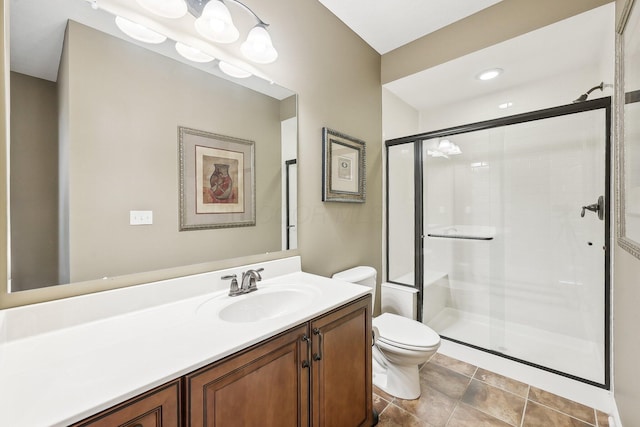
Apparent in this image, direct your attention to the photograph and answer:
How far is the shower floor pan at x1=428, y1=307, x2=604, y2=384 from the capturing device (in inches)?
69.2

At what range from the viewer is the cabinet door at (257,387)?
710 mm

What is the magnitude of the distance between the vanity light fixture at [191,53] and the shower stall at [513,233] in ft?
5.65

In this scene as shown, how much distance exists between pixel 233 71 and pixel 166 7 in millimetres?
359

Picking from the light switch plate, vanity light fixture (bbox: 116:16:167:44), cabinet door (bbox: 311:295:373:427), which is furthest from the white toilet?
vanity light fixture (bbox: 116:16:167:44)

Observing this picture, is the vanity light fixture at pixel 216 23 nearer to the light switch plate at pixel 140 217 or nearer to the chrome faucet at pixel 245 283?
the light switch plate at pixel 140 217

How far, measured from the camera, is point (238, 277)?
1.37 metres

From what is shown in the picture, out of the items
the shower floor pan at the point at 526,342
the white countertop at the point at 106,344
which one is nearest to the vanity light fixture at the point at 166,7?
the white countertop at the point at 106,344

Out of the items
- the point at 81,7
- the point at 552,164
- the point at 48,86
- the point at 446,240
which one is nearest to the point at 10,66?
the point at 48,86

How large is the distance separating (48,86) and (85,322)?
2.69ft

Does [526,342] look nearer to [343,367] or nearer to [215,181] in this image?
[343,367]

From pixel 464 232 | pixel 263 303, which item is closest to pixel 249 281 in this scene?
pixel 263 303

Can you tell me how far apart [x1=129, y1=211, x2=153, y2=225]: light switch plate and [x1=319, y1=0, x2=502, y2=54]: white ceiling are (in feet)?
6.01

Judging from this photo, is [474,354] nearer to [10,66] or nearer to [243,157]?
[243,157]

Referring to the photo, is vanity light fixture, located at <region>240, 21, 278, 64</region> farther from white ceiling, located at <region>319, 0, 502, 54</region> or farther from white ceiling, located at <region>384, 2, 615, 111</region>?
white ceiling, located at <region>384, 2, 615, 111</region>
